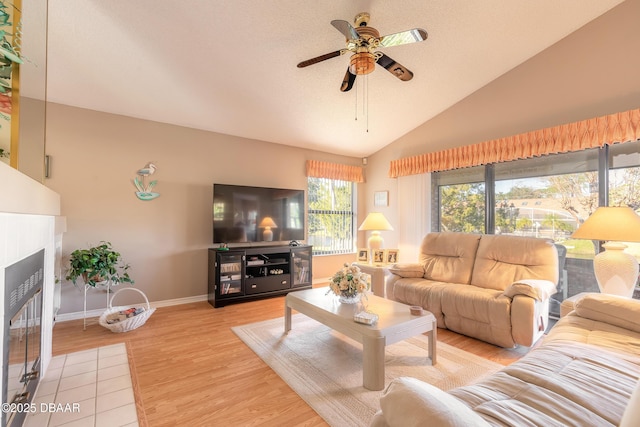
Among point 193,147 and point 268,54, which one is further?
point 193,147

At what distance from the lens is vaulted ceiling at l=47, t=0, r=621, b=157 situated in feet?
7.66

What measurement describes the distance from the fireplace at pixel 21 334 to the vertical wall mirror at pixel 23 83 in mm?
576

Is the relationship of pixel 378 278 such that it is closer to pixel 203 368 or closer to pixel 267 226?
pixel 267 226

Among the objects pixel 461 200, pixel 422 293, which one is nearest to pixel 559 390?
pixel 422 293

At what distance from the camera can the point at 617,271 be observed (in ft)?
7.33

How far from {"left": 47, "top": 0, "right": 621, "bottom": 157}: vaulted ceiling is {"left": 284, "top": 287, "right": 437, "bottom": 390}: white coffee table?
2373mm

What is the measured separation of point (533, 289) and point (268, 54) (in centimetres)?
319

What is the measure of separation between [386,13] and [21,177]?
273cm

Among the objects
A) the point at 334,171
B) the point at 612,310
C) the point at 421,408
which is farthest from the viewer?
the point at 334,171

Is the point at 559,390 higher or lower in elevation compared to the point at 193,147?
lower

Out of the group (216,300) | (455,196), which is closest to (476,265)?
(455,196)

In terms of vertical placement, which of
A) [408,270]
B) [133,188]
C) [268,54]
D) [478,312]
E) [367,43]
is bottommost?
[478,312]

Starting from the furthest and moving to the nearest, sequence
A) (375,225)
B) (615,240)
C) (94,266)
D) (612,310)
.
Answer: (375,225) < (94,266) < (615,240) < (612,310)

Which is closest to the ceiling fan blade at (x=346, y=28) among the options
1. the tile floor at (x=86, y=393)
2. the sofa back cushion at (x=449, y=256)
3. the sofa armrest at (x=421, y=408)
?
the sofa armrest at (x=421, y=408)
